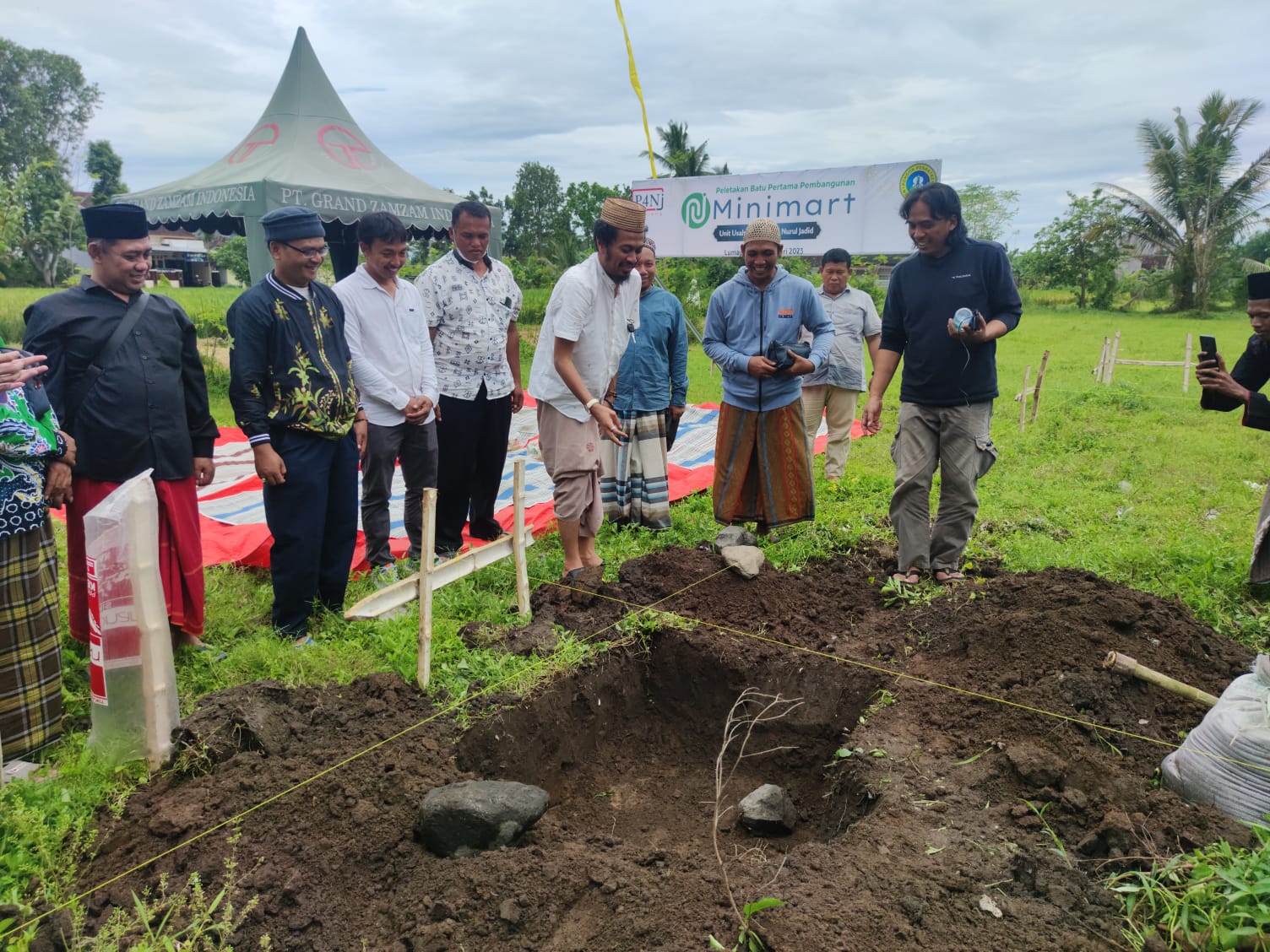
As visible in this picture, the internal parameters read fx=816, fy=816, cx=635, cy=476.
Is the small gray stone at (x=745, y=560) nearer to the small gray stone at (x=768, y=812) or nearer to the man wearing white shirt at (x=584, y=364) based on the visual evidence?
the man wearing white shirt at (x=584, y=364)

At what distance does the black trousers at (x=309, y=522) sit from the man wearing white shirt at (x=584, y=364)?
1.04m

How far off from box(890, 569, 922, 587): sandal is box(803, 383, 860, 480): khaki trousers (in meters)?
2.33

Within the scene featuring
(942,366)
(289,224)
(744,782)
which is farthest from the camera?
(942,366)

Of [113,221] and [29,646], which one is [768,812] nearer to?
[29,646]

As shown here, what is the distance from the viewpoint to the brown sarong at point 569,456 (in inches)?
171

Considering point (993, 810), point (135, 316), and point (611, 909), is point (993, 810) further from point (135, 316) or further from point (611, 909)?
point (135, 316)

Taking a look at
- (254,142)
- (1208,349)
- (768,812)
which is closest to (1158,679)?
(768,812)

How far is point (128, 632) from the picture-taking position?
9.04 ft

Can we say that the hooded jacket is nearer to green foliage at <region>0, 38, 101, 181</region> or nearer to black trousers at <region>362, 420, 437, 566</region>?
black trousers at <region>362, 420, 437, 566</region>

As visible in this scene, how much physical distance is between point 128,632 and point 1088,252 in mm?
34658

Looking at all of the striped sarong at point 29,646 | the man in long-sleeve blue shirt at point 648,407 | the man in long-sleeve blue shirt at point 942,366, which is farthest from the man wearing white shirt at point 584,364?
the striped sarong at point 29,646

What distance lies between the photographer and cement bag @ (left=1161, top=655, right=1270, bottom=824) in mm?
2363

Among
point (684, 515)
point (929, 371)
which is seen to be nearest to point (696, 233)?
point (684, 515)

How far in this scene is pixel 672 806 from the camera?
322 centimetres
